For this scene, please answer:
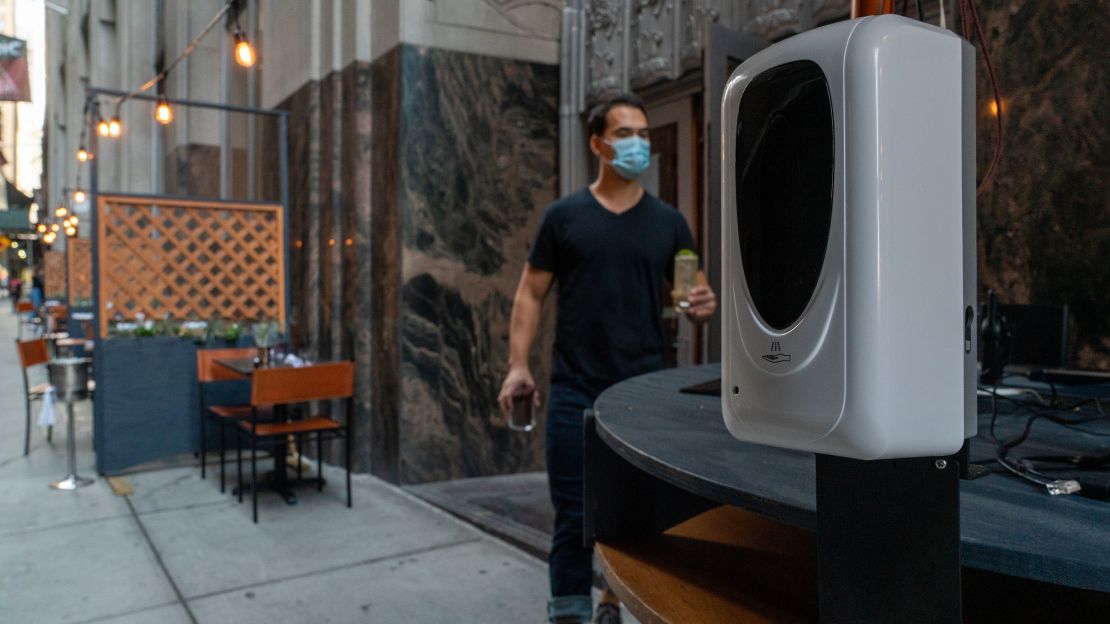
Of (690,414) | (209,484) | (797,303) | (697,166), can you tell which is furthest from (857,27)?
(209,484)

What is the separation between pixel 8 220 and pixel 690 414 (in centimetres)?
3376

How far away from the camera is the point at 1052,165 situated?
2539 mm

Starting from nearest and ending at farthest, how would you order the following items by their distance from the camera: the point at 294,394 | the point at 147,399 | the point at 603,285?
the point at 603,285 < the point at 294,394 < the point at 147,399

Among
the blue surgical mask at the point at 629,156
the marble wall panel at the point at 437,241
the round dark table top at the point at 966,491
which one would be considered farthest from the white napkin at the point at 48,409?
the round dark table top at the point at 966,491

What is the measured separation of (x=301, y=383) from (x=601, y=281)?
2.51m

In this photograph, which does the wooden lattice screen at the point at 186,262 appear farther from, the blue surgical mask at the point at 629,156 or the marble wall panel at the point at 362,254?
the blue surgical mask at the point at 629,156

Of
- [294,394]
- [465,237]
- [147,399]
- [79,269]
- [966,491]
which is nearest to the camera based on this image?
[966,491]

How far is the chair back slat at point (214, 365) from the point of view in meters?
5.02

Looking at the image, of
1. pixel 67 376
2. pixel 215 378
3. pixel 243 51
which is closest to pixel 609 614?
pixel 215 378

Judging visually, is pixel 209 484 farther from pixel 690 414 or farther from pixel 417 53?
pixel 690 414

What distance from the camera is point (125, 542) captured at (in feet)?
11.9

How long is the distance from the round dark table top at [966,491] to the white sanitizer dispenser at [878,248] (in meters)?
0.12

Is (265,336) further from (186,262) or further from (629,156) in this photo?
(629,156)

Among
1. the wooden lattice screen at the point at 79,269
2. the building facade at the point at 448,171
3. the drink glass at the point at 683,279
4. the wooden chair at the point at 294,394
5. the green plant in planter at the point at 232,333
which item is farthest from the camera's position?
the wooden lattice screen at the point at 79,269
